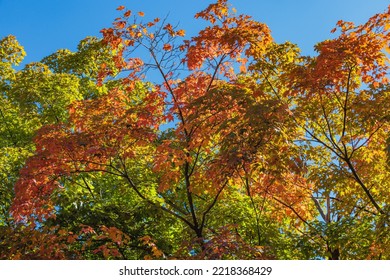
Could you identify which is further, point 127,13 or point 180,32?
point 180,32

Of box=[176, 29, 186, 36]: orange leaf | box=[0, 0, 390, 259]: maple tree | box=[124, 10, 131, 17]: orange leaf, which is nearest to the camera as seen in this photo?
box=[0, 0, 390, 259]: maple tree

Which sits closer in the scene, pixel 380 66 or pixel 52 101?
pixel 380 66

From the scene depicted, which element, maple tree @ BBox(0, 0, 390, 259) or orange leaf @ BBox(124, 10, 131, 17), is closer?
maple tree @ BBox(0, 0, 390, 259)

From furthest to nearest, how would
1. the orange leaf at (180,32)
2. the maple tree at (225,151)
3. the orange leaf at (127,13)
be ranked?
the orange leaf at (180,32) → the orange leaf at (127,13) → the maple tree at (225,151)

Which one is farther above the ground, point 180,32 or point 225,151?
point 180,32

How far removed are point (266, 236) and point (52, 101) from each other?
23.0ft

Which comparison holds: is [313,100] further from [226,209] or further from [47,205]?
[47,205]

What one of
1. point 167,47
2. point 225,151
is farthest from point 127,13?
point 225,151

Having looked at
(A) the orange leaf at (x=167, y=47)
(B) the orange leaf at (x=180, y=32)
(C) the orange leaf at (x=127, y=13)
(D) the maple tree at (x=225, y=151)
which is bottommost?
(D) the maple tree at (x=225, y=151)

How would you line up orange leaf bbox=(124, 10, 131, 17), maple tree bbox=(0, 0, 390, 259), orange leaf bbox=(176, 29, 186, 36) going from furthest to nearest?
1. orange leaf bbox=(176, 29, 186, 36)
2. orange leaf bbox=(124, 10, 131, 17)
3. maple tree bbox=(0, 0, 390, 259)

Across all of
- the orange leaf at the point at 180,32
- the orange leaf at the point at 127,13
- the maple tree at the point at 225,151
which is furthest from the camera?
the orange leaf at the point at 180,32

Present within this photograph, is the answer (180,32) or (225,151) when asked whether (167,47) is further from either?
(225,151)

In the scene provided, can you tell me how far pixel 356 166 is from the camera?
9922 millimetres
